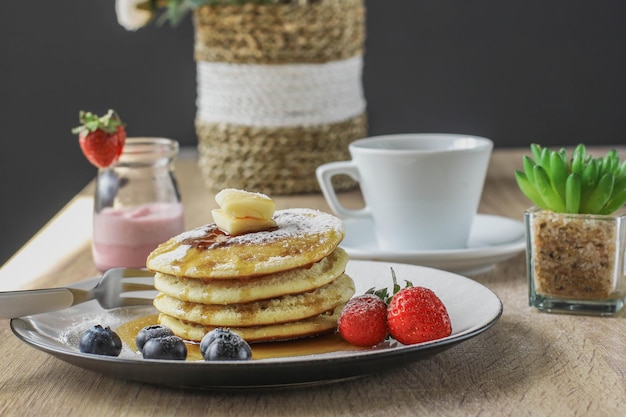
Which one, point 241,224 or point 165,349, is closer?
point 165,349

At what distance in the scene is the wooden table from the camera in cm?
86

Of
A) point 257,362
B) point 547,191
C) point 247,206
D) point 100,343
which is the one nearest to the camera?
point 257,362

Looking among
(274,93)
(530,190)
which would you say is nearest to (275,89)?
(274,93)

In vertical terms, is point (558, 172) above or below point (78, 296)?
above

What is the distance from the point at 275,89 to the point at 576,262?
3.52 ft

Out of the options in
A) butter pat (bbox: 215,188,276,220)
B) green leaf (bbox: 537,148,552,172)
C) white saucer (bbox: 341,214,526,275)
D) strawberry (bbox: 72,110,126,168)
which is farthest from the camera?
strawberry (bbox: 72,110,126,168)

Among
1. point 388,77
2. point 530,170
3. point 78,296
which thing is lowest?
point 388,77

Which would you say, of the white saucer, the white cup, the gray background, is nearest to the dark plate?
the white saucer

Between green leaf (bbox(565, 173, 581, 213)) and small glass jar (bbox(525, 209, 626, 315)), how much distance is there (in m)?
0.01

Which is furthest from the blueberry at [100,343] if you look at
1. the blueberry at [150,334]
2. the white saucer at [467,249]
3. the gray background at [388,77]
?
the gray background at [388,77]

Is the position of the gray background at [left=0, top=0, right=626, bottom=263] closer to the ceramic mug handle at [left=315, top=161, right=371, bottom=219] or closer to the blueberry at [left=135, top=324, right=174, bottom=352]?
the ceramic mug handle at [left=315, top=161, right=371, bottom=219]

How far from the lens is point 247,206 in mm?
1058

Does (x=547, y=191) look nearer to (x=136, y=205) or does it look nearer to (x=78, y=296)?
(x=78, y=296)

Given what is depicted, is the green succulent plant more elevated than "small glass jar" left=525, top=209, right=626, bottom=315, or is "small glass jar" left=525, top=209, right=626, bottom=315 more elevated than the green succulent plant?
the green succulent plant
